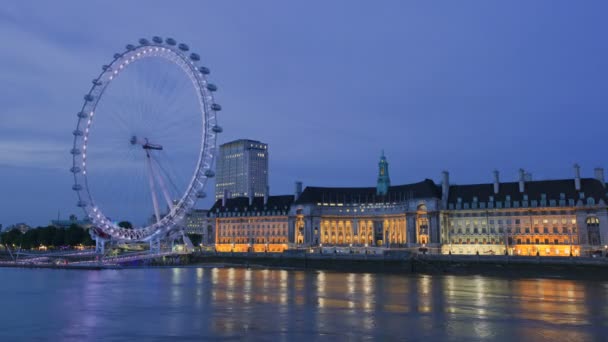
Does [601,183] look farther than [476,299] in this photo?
Yes

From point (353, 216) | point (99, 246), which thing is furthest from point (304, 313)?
point (99, 246)

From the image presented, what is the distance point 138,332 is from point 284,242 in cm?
10568

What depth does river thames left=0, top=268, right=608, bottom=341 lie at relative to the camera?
1182 inches

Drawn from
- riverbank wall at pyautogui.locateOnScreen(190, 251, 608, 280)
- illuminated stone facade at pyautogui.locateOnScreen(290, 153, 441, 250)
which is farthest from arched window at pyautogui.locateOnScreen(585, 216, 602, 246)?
illuminated stone facade at pyautogui.locateOnScreen(290, 153, 441, 250)

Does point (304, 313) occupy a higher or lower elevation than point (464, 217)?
lower

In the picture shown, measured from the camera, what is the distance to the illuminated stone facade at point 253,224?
137 metres

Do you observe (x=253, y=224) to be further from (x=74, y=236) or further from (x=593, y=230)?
(x=593, y=230)

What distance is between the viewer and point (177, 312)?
38812mm

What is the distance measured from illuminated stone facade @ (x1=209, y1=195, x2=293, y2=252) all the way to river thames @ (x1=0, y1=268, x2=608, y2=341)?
78665 mm

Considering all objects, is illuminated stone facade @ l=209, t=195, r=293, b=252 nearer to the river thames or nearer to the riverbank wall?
the riverbank wall

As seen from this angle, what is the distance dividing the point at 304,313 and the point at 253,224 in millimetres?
103907

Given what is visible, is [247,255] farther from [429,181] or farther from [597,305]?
[597,305]

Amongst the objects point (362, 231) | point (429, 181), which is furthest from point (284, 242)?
point (429, 181)

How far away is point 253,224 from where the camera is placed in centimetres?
14100
